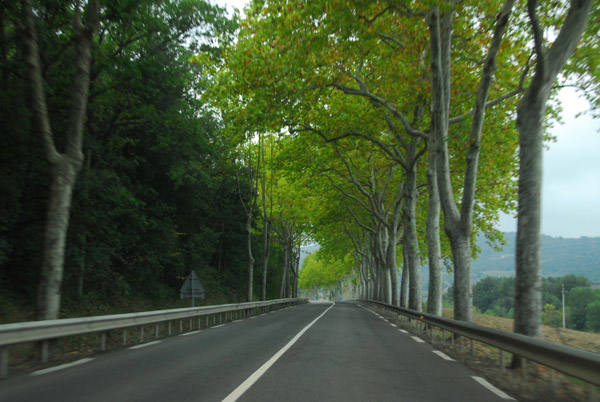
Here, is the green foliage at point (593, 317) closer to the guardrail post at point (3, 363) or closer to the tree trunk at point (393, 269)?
the tree trunk at point (393, 269)

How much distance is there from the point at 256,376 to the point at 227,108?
11898 millimetres

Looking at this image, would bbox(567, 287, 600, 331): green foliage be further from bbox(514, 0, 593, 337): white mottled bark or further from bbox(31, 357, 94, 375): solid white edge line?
bbox(31, 357, 94, 375): solid white edge line

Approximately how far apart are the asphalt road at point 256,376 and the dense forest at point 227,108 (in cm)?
197

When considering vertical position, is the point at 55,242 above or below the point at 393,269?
above

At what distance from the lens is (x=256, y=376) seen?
6.07 meters

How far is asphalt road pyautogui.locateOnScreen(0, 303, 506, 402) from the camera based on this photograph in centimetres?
501

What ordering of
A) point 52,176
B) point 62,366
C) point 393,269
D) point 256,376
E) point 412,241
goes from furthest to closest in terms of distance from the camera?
point 393,269 → point 412,241 → point 52,176 → point 62,366 → point 256,376

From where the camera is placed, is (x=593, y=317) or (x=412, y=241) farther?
(x=593, y=317)

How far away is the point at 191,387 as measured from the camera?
5395 mm

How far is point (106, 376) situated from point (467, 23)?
506 inches

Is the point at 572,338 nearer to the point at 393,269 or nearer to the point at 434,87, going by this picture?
the point at 434,87

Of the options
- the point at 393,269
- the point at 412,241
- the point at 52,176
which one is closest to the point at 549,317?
the point at 393,269

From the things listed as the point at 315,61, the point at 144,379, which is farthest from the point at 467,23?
the point at 144,379

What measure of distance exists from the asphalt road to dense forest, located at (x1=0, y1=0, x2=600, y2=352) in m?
1.97
